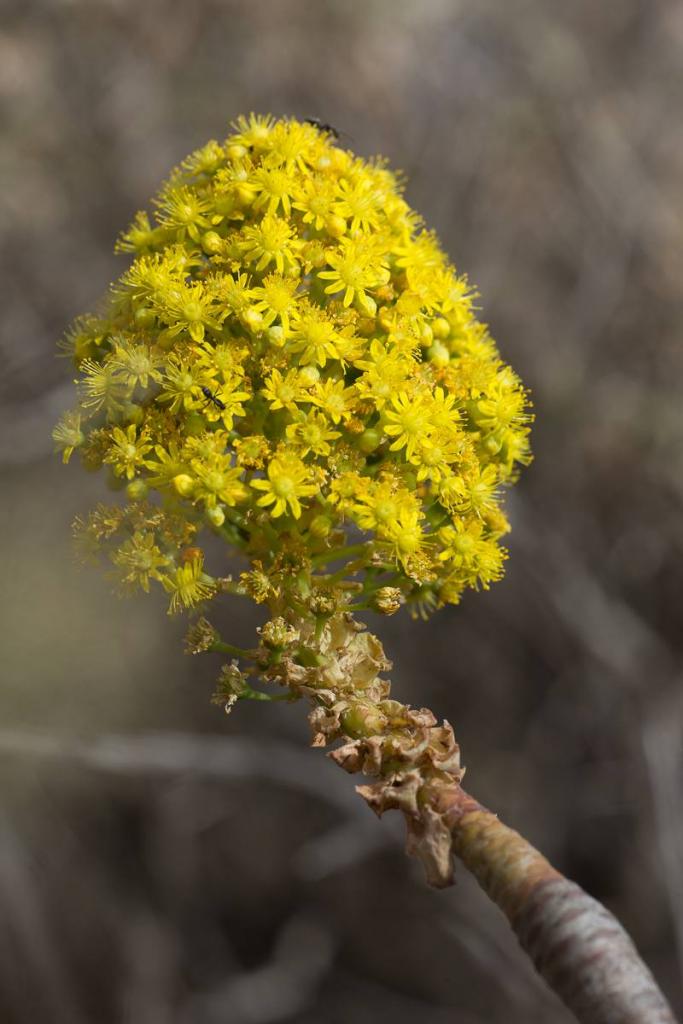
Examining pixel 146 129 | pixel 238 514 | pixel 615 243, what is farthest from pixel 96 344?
pixel 615 243

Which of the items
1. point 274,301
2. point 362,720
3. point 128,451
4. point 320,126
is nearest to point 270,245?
point 274,301

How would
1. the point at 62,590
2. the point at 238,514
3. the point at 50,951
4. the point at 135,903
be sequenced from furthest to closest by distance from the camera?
the point at 135,903, the point at 50,951, the point at 62,590, the point at 238,514

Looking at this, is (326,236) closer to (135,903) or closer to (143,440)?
(143,440)

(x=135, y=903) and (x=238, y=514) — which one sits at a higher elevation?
(x=135, y=903)

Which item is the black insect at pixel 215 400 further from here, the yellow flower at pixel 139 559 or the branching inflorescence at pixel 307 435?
the yellow flower at pixel 139 559

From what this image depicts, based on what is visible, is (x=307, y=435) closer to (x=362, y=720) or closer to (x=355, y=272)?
(x=355, y=272)

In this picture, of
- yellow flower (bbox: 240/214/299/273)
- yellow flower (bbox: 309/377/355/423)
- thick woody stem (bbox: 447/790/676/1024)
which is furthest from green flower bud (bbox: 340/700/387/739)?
yellow flower (bbox: 240/214/299/273)
